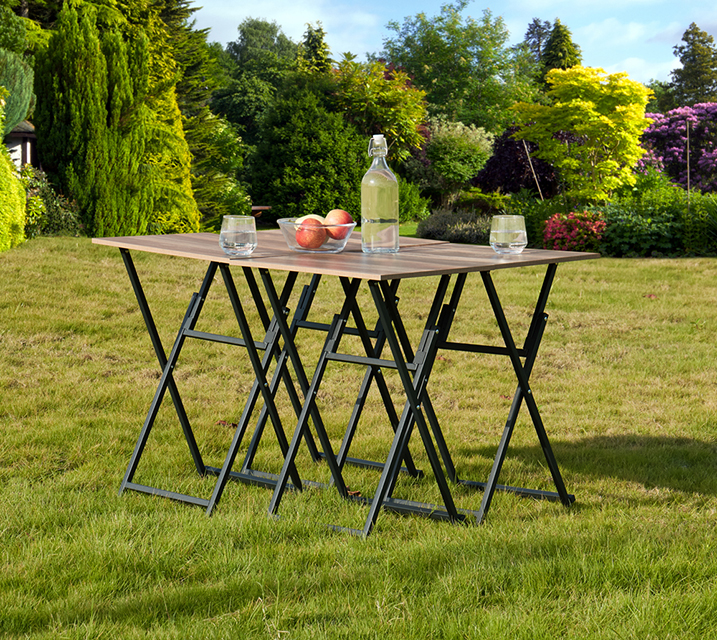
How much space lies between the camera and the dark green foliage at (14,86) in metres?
12.0

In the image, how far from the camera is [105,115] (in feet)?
42.8

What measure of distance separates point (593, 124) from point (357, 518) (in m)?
12.1

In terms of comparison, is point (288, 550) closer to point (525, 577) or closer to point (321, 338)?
point (525, 577)

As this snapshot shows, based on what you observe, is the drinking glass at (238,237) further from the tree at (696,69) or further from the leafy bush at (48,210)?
the tree at (696,69)

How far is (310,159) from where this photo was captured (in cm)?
1764

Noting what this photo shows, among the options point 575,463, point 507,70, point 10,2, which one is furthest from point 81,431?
point 507,70

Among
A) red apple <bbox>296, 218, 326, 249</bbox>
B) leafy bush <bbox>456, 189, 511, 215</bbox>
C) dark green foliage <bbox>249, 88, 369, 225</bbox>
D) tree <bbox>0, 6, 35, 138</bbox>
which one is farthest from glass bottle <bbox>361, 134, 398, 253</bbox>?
dark green foliage <bbox>249, 88, 369, 225</bbox>

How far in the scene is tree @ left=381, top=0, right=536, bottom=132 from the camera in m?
35.2

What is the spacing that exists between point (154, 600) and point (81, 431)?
218 cm

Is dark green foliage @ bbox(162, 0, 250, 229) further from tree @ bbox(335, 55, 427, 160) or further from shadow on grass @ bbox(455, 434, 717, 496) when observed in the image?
shadow on grass @ bbox(455, 434, 717, 496)

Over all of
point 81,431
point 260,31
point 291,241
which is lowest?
point 81,431

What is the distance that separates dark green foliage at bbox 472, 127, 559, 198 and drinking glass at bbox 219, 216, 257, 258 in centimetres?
1517

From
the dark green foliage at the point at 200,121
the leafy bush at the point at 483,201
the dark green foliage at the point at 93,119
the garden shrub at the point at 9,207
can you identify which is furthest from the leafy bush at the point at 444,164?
the garden shrub at the point at 9,207

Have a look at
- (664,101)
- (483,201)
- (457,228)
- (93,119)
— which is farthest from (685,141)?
(664,101)
